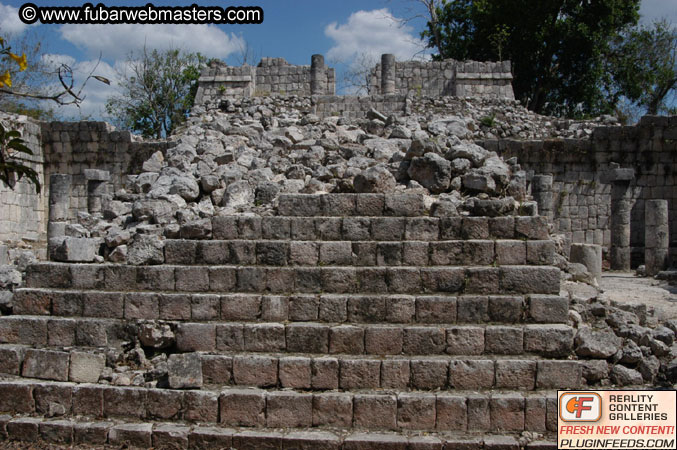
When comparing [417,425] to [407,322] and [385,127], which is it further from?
[385,127]

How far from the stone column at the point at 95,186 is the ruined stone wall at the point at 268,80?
3.94m

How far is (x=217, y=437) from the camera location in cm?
535

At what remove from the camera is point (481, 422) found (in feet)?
17.6

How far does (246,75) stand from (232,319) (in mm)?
13837

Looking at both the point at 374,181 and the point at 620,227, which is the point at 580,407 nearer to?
the point at 374,181

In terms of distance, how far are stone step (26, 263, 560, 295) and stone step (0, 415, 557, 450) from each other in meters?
1.49

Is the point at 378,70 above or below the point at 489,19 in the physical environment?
below

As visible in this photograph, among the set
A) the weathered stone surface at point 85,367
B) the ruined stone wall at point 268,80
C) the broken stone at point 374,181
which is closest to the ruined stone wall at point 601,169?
the ruined stone wall at point 268,80

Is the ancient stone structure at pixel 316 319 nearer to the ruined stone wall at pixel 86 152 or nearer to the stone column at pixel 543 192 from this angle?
the stone column at pixel 543 192

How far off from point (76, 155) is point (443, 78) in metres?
11.9

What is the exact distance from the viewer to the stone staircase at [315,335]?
541cm

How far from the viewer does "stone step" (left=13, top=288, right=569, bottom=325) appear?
5.99 meters

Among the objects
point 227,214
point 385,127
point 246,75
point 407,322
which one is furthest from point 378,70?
point 407,322

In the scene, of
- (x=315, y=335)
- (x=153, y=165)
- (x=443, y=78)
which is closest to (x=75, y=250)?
(x=315, y=335)
